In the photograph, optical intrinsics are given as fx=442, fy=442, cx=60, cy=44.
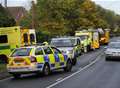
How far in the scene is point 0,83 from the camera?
60.6 ft

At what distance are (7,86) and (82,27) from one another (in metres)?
64.0

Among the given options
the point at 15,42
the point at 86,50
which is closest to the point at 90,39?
the point at 86,50

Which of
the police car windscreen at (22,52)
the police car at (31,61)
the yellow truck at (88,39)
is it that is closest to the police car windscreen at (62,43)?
the police car at (31,61)

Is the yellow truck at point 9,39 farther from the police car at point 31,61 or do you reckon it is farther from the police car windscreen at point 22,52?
the police car windscreen at point 22,52

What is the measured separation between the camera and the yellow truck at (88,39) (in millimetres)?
48062

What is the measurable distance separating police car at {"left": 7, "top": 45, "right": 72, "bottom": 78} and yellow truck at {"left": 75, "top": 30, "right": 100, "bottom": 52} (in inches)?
989

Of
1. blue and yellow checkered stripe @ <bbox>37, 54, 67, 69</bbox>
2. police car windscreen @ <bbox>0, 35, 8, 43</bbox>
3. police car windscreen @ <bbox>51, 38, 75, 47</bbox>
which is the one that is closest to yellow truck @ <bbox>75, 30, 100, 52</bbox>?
police car windscreen @ <bbox>51, 38, 75, 47</bbox>

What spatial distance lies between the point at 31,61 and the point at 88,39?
3053 centimetres

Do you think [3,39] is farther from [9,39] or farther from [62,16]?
[62,16]

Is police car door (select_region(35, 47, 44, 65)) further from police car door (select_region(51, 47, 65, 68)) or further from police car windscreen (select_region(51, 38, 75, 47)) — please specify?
police car windscreen (select_region(51, 38, 75, 47))

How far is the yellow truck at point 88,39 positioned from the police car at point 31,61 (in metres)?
25.1

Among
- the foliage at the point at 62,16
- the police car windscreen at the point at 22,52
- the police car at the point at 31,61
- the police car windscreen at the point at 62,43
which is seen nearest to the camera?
the police car at the point at 31,61

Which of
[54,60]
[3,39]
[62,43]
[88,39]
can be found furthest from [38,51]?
[88,39]

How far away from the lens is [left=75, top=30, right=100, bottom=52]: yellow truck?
48.1 metres
